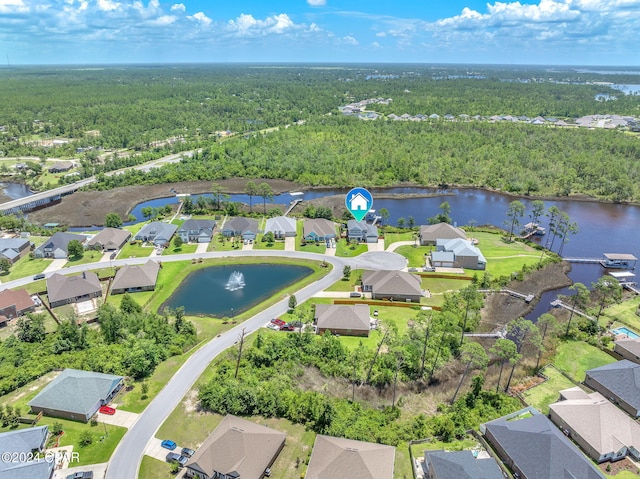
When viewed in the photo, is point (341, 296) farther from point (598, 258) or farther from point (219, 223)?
point (598, 258)

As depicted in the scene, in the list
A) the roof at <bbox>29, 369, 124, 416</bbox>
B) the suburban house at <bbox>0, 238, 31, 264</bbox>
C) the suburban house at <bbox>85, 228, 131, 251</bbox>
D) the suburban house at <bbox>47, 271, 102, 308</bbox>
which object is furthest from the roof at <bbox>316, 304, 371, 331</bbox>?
the suburban house at <bbox>0, 238, 31, 264</bbox>

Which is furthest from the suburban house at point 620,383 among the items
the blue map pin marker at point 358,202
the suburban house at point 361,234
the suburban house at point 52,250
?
the suburban house at point 52,250

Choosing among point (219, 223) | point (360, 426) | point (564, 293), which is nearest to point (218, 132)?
point (219, 223)

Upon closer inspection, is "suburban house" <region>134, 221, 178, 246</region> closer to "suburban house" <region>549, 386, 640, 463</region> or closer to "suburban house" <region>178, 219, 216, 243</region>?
"suburban house" <region>178, 219, 216, 243</region>

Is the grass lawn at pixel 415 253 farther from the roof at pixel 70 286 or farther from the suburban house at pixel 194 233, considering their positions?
the roof at pixel 70 286

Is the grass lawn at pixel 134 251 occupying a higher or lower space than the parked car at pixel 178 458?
lower

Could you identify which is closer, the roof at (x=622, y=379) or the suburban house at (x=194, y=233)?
the roof at (x=622, y=379)

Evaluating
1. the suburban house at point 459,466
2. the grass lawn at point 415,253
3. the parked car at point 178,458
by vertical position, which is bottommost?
the grass lawn at point 415,253
